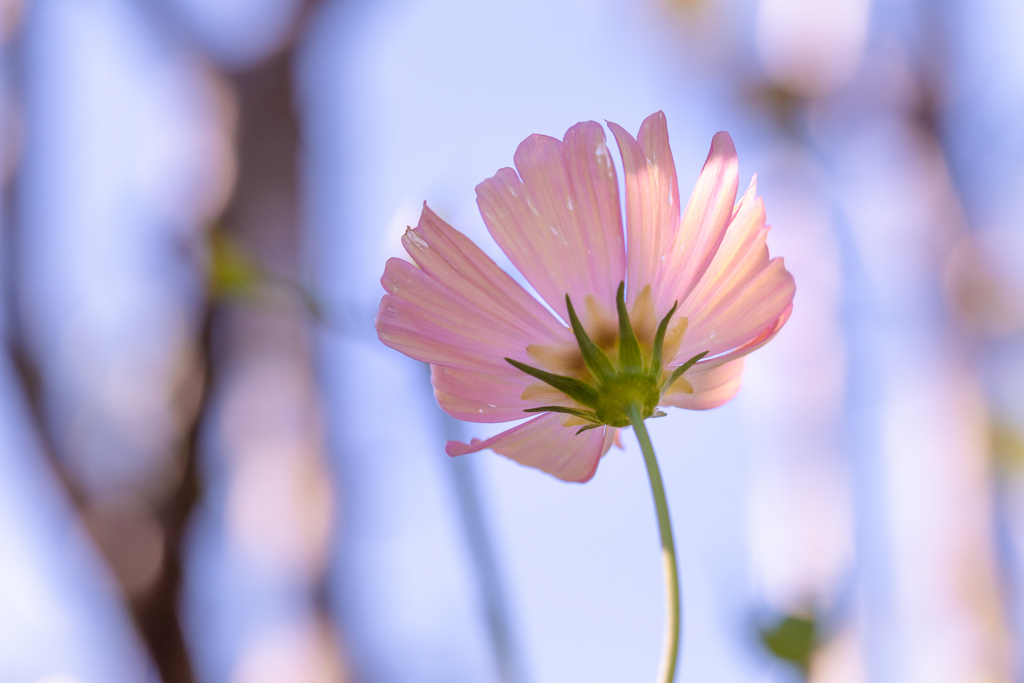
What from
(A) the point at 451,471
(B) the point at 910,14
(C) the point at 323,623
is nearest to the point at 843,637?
(A) the point at 451,471

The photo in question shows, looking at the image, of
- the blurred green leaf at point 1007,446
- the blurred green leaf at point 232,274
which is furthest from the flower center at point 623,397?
the blurred green leaf at point 1007,446

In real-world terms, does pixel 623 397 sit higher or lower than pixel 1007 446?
lower

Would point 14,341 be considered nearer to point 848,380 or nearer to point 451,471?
point 451,471

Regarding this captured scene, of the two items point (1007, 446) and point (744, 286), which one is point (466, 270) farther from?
point (1007, 446)

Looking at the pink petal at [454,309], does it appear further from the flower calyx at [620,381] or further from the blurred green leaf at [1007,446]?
the blurred green leaf at [1007,446]

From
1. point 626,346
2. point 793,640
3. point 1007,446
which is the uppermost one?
point 1007,446

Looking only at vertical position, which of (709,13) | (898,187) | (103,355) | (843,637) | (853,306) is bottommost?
(103,355)

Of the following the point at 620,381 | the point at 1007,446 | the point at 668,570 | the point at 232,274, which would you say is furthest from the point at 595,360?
the point at 1007,446
